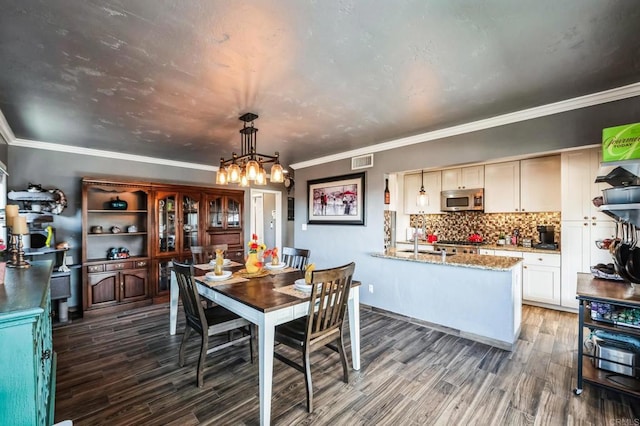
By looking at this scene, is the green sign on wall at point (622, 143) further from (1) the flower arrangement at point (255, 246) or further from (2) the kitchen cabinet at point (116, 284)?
(2) the kitchen cabinet at point (116, 284)

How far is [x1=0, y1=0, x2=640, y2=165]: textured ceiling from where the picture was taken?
4.63 feet

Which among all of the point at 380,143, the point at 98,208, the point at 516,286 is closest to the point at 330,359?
the point at 516,286

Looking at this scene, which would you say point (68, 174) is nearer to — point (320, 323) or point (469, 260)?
point (320, 323)

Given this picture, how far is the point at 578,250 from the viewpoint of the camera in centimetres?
386

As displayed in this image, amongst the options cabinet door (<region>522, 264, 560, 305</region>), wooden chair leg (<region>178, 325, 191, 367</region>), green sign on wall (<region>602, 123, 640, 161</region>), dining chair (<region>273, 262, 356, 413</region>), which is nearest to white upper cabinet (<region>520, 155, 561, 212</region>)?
cabinet door (<region>522, 264, 560, 305</region>)

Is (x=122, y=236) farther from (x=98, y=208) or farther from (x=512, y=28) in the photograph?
(x=512, y=28)

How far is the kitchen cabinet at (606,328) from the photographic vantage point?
1962mm

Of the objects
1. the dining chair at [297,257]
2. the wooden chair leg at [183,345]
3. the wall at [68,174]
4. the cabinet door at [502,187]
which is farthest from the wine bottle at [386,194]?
the wall at [68,174]

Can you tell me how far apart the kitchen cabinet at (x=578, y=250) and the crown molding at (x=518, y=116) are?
7.01ft

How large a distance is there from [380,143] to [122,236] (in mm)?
4247

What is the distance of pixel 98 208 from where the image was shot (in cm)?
439

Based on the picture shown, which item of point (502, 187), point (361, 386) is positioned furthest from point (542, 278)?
point (361, 386)

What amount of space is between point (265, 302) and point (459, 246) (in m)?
4.05

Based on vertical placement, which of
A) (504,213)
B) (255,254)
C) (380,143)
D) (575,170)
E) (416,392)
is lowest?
(416,392)
